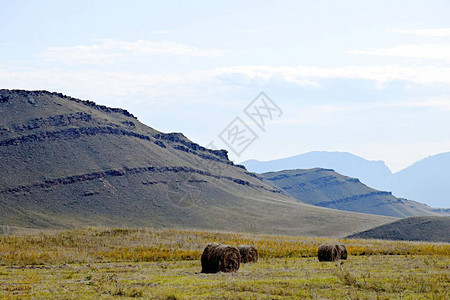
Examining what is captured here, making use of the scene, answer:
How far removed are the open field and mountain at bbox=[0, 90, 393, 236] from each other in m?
57.2

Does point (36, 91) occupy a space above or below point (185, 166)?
above

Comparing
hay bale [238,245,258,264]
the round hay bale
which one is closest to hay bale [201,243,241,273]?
hay bale [238,245,258,264]

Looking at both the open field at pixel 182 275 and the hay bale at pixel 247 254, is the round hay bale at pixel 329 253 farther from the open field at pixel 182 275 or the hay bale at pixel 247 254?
the hay bale at pixel 247 254

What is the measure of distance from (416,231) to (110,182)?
208 feet

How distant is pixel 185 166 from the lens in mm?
141250

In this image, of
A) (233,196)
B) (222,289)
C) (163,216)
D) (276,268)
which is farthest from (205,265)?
(233,196)

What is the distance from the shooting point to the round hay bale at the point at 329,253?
105 feet

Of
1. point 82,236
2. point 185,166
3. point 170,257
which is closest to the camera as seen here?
point 170,257

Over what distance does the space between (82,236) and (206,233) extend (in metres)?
12.2

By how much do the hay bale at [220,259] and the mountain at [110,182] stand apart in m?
67.9

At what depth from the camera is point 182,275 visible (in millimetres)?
24016

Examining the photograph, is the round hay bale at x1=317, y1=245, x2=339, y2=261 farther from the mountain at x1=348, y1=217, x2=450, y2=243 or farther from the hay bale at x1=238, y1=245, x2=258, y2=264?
the mountain at x1=348, y1=217, x2=450, y2=243

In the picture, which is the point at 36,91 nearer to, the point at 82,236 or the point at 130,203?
the point at 130,203

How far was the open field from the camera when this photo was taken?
17.9 m
